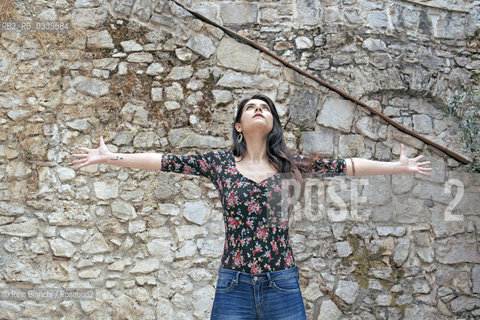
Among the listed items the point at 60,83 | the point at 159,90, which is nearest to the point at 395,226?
the point at 159,90

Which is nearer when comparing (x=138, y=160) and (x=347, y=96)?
(x=138, y=160)

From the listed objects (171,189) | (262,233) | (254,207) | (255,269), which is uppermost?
(171,189)

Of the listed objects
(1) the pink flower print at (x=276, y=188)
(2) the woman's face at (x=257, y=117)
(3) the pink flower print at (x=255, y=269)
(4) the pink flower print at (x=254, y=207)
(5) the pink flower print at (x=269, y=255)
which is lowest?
(3) the pink flower print at (x=255, y=269)

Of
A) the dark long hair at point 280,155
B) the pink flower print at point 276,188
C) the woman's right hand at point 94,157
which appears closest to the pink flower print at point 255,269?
the pink flower print at point 276,188

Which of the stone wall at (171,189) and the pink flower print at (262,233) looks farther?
the stone wall at (171,189)

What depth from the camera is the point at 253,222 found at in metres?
2.13

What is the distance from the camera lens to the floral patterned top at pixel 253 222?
209 centimetres

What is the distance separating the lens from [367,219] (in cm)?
357

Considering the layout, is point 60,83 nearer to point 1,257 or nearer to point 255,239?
point 1,257

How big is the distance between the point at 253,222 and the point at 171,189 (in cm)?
153

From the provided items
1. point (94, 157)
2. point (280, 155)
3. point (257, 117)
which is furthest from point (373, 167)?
point (94, 157)

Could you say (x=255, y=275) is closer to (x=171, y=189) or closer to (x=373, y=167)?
(x=373, y=167)

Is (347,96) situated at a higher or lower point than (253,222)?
higher

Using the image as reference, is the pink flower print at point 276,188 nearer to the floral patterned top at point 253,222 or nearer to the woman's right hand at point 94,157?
the floral patterned top at point 253,222
